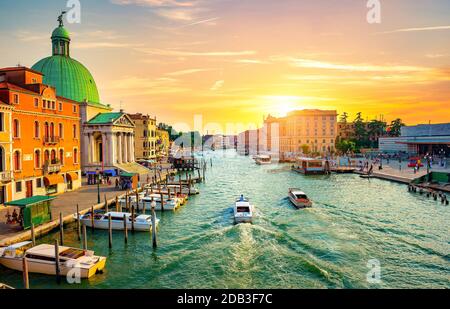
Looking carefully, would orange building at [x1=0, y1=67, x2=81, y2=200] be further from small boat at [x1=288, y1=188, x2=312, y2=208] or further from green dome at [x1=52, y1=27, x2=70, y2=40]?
small boat at [x1=288, y1=188, x2=312, y2=208]

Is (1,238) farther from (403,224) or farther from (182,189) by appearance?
(403,224)

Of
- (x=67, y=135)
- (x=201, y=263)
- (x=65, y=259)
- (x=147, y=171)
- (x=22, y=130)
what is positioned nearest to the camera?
(x=65, y=259)

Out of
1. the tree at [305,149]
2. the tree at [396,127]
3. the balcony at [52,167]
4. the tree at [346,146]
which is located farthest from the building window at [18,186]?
the tree at [396,127]

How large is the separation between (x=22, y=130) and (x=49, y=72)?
91.8 feet

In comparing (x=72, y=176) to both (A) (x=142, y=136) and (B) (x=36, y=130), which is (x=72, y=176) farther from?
(A) (x=142, y=136)

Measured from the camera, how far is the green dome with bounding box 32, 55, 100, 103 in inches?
2152

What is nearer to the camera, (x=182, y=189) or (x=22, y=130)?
(x=22, y=130)

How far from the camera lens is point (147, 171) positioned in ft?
205

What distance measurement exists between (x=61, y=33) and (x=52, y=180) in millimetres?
35648

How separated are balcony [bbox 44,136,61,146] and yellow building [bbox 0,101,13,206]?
5661 millimetres

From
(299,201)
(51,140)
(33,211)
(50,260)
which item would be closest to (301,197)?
(299,201)

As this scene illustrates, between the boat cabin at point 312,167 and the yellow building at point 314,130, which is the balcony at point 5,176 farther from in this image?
the yellow building at point 314,130

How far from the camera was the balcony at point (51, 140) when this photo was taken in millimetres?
34972
